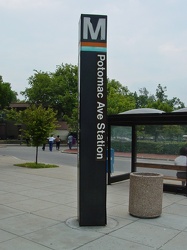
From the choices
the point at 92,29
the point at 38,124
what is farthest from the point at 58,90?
the point at 92,29

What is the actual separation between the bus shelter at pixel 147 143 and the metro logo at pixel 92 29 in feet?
12.5

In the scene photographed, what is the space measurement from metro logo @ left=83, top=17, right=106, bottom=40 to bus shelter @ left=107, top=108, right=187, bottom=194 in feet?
12.5

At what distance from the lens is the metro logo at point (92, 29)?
17.8 feet

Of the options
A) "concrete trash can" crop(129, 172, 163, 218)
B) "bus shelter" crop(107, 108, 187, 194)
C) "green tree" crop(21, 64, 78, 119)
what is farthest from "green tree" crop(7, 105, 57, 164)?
"green tree" crop(21, 64, 78, 119)

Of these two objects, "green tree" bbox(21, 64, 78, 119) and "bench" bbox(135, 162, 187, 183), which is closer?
"bench" bbox(135, 162, 187, 183)

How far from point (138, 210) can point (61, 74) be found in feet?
157

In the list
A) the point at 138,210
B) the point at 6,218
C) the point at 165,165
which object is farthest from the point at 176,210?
the point at 6,218

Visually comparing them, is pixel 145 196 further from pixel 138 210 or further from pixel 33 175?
pixel 33 175

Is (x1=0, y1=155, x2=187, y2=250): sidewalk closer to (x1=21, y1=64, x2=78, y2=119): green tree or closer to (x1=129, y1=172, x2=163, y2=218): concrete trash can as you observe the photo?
(x1=129, y1=172, x2=163, y2=218): concrete trash can

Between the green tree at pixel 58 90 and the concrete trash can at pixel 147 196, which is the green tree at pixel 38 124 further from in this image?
the green tree at pixel 58 90

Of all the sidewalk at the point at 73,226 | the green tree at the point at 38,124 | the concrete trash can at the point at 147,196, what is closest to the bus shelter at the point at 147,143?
the sidewalk at the point at 73,226

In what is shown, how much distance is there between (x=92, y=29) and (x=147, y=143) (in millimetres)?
5537

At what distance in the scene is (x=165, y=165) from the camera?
29.7 feet

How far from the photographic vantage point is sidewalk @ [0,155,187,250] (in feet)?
14.9
